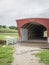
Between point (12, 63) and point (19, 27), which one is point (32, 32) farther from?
point (12, 63)

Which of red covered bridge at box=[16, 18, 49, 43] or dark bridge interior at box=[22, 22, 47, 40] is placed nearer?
red covered bridge at box=[16, 18, 49, 43]

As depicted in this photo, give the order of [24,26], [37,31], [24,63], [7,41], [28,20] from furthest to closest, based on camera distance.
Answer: [37,31] < [24,26] < [28,20] < [7,41] < [24,63]

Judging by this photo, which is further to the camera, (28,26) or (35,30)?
(35,30)

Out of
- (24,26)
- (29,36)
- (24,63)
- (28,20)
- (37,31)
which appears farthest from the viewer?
(37,31)

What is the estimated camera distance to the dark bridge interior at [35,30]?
32384 mm

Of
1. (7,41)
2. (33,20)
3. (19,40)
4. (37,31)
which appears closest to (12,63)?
(7,41)

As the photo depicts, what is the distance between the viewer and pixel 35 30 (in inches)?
1516

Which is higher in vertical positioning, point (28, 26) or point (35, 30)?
point (28, 26)

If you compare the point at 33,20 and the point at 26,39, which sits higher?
the point at 33,20

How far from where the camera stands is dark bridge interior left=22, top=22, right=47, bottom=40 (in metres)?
32.4

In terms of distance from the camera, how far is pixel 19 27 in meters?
29.9

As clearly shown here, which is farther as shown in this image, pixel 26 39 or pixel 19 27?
pixel 26 39

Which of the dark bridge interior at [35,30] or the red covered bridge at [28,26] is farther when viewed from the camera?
the dark bridge interior at [35,30]

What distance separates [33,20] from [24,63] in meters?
16.9
